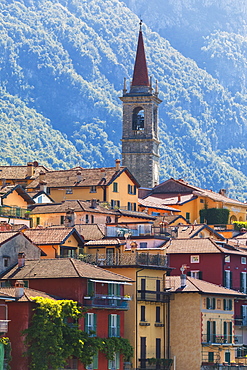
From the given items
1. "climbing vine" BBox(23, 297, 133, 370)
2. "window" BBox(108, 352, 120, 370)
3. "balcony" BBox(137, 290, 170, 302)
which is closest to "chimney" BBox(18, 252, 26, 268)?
"climbing vine" BBox(23, 297, 133, 370)

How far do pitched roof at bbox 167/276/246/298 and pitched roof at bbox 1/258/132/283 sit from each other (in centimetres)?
670

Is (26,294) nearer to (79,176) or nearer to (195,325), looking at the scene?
(195,325)

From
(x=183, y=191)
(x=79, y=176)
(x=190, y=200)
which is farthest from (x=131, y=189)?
(x=183, y=191)

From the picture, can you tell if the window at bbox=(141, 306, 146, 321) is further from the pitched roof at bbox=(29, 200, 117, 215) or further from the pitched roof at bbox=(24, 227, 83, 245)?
the pitched roof at bbox=(29, 200, 117, 215)

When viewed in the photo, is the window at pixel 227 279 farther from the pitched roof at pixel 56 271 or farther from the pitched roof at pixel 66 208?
the pitched roof at pixel 66 208

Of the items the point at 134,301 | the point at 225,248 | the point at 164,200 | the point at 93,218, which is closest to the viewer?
the point at 134,301

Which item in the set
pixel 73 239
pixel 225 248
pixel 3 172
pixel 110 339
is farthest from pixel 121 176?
pixel 110 339

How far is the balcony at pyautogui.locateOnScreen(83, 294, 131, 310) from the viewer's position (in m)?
79.2

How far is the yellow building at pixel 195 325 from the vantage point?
87812 mm

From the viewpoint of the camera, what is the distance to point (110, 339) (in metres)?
80.8

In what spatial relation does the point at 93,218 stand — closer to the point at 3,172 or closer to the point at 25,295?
the point at 3,172

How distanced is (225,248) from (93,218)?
1601 centimetres

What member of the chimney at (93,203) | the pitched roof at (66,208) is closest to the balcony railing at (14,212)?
the pitched roof at (66,208)

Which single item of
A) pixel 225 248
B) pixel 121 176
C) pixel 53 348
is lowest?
pixel 53 348
